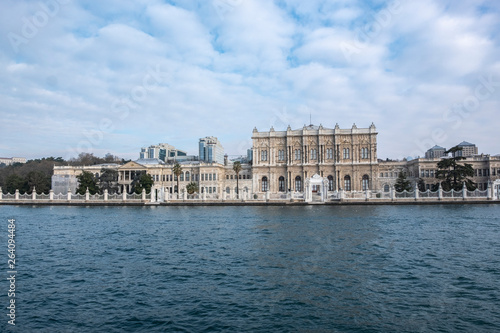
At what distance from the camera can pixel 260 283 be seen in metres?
11.2

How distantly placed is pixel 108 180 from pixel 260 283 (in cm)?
5577

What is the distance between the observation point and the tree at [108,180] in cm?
6188

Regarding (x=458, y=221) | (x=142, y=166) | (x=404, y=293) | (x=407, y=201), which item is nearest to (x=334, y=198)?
(x=407, y=201)

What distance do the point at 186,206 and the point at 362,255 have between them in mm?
35457

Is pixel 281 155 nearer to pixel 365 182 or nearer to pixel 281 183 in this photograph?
pixel 281 183

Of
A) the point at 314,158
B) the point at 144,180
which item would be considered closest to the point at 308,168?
the point at 314,158

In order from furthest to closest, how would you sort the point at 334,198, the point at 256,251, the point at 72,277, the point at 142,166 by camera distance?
the point at 142,166 < the point at 334,198 < the point at 256,251 < the point at 72,277

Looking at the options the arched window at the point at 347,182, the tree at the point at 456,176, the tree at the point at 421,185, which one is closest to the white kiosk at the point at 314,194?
the arched window at the point at 347,182

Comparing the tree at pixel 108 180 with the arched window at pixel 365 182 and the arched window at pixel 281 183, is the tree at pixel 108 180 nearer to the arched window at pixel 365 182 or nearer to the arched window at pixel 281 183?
the arched window at pixel 281 183

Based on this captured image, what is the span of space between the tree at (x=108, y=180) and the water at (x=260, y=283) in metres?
43.7

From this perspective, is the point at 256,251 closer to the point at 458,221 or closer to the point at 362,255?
the point at 362,255

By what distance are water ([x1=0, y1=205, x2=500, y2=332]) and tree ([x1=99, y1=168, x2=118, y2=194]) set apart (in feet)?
143

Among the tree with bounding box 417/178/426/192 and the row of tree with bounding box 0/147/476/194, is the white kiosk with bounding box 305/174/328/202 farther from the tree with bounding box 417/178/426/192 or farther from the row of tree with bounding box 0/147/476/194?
the tree with bounding box 417/178/426/192

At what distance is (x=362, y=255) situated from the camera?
48.2 feet
